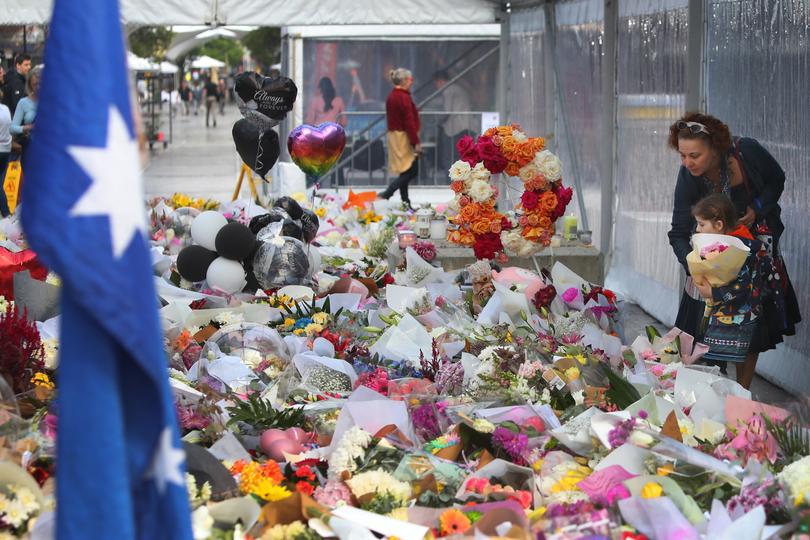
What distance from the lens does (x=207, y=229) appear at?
6613 mm

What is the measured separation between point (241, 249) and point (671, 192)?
8.97 feet

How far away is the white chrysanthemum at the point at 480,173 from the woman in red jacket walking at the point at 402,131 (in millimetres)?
6632

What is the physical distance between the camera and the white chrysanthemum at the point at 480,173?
5.59m

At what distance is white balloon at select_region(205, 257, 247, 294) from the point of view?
20.9 ft

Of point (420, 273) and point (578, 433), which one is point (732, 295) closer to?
point (578, 433)

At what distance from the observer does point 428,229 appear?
316 inches

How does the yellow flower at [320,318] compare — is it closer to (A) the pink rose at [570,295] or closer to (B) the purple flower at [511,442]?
(A) the pink rose at [570,295]

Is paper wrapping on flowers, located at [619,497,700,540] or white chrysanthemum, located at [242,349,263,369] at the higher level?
white chrysanthemum, located at [242,349,263,369]

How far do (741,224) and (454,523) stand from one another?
2.46 meters

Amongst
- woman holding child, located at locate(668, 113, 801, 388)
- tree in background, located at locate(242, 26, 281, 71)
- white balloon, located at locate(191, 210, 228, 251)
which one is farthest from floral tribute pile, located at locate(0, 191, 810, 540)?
tree in background, located at locate(242, 26, 281, 71)

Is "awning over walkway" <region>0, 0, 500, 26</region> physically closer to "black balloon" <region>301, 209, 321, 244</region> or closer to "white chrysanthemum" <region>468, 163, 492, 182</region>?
"black balloon" <region>301, 209, 321, 244</region>

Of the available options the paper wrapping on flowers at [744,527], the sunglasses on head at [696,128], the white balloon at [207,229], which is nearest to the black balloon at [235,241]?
the white balloon at [207,229]

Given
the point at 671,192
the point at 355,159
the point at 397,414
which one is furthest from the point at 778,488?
the point at 355,159

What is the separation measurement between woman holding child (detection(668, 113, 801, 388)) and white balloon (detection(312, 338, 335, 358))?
1520 mm
